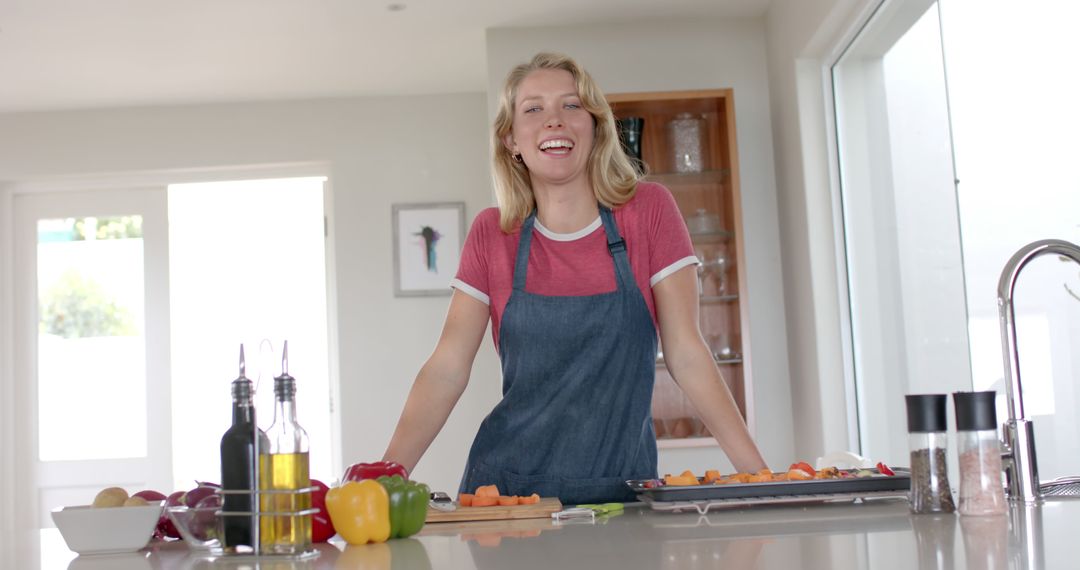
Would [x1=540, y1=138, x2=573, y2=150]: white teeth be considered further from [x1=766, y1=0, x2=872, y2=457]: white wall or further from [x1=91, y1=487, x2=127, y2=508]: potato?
[x1=766, y1=0, x2=872, y2=457]: white wall

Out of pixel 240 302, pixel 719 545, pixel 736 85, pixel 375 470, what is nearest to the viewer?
pixel 719 545

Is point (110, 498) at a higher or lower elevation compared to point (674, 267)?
lower

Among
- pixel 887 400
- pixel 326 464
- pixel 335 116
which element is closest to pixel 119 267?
pixel 335 116

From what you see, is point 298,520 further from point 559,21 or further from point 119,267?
point 119,267

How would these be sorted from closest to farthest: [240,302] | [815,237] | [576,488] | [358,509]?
[358,509] < [576,488] < [815,237] < [240,302]

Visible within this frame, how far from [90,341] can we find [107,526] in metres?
4.99

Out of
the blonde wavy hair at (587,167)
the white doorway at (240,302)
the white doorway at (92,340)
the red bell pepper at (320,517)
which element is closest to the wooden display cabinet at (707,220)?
the white doorway at (92,340)

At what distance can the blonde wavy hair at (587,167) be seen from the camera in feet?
6.84

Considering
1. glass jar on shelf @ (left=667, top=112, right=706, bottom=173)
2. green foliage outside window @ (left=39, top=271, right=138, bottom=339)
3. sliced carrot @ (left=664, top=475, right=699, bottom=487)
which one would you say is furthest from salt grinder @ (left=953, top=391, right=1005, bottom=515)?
green foliage outside window @ (left=39, top=271, right=138, bottom=339)

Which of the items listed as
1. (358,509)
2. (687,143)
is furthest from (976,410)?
(687,143)

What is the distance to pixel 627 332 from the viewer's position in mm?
2020

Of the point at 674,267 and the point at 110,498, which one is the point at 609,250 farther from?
the point at 110,498

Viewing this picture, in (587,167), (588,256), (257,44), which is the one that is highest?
(257,44)

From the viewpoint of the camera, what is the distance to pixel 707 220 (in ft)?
14.7
